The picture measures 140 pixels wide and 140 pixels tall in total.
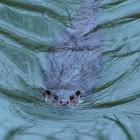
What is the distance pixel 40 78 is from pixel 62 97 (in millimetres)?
694

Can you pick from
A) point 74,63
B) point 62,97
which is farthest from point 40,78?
point 62,97

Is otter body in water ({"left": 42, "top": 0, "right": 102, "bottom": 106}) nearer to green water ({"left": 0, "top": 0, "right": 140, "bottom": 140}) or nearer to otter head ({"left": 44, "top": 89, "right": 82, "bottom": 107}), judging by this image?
otter head ({"left": 44, "top": 89, "right": 82, "bottom": 107})

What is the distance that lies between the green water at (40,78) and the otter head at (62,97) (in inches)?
3.4

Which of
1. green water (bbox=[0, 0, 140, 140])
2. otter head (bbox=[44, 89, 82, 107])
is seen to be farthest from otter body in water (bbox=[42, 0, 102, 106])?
green water (bbox=[0, 0, 140, 140])

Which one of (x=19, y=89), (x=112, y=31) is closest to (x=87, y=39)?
(x=112, y=31)

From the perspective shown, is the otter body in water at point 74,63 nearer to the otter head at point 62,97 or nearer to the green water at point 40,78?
the otter head at point 62,97

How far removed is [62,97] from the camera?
5012 mm

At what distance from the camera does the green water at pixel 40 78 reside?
4.44m

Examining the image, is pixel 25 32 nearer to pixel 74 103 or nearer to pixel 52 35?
pixel 52 35

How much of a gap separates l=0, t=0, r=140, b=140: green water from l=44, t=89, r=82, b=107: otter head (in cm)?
9

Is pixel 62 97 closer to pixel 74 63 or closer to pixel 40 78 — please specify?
pixel 40 78

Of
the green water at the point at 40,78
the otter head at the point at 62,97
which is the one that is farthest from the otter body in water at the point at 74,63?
the green water at the point at 40,78

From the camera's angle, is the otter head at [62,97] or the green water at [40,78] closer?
the green water at [40,78]

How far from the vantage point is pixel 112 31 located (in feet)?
21.4
